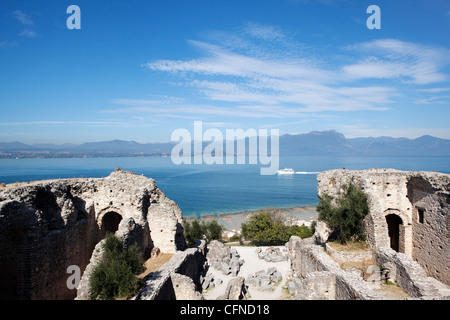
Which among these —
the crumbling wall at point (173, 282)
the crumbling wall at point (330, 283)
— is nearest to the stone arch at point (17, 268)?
the crumbling wall at point (173, 282)

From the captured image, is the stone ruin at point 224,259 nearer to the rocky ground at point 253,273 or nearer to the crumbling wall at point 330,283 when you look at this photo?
the rocky ground at point 253,273

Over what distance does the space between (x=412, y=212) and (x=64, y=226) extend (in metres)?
16.5

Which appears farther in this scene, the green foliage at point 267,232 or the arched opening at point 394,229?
the green foliage at point 267,232

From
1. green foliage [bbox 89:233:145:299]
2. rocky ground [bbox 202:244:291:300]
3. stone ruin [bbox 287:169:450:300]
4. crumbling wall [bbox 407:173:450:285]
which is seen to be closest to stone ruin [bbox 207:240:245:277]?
rocky ground [bbox 202:244:291:300]

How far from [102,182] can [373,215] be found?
1372 cm

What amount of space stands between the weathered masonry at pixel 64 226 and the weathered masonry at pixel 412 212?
10.1m

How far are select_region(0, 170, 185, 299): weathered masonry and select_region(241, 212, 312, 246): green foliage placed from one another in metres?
11.1

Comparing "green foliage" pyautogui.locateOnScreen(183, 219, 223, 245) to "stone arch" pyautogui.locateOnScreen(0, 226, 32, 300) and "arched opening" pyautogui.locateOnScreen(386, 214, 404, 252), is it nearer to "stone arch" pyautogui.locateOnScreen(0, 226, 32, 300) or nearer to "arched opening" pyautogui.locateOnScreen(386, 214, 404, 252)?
"arched opening" pyautogui.locateOnScreen(386, 214, 404, 252)

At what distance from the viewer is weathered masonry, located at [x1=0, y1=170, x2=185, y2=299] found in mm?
9094

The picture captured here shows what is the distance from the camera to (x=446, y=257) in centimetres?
1148

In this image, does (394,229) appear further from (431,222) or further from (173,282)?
(173,282)

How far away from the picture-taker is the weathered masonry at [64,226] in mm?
9094
